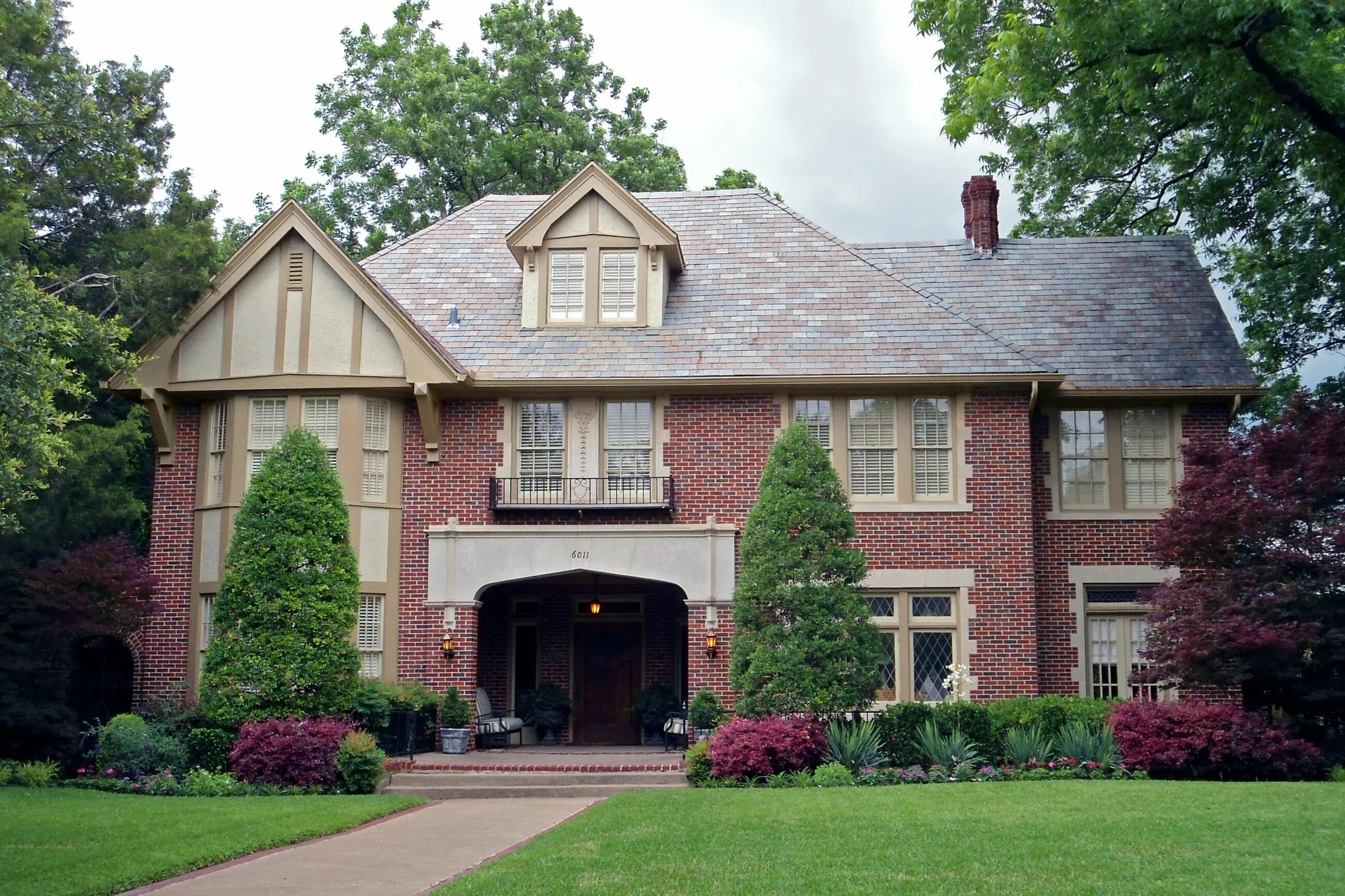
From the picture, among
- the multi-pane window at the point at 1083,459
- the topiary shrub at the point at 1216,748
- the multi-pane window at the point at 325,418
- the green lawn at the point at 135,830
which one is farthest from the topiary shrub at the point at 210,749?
the multi-pane window at the point at 1083,459

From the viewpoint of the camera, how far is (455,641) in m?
20.7

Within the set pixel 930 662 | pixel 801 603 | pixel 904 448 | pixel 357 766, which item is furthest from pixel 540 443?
pixel 930 662

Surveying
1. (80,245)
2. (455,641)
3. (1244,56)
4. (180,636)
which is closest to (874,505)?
(455,641)

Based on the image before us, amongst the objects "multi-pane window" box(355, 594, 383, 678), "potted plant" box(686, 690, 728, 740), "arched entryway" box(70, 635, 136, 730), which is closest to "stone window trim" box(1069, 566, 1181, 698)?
"potted plant" box(686, 690, 728, 740)

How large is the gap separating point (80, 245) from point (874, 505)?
13.3 metres

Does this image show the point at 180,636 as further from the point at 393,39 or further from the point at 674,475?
the point at 393,39

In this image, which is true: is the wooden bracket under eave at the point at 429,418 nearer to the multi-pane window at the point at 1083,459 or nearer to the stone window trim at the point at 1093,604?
the multi-pane window at the point at 1083,459

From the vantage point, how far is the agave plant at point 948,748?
55.7 feet

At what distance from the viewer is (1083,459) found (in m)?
21.7

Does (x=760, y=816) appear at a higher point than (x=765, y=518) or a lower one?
lower

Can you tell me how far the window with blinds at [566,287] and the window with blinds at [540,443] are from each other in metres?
1.66

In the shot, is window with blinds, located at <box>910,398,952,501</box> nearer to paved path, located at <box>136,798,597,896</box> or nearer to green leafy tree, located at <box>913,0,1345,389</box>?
green leafy tree, located at <box>913,0,1345,389</box>

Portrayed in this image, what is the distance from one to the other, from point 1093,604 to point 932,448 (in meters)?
3.58

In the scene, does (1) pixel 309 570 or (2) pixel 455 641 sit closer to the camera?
(1) pixel 309 570
